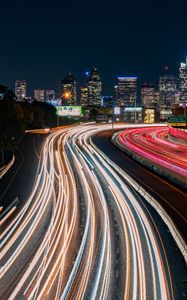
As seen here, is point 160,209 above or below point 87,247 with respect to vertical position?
above

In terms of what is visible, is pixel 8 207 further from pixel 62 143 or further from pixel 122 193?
pixel 62 143

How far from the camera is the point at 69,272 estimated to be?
69.2ft

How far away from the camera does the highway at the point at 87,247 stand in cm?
1933

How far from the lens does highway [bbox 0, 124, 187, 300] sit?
19.3m

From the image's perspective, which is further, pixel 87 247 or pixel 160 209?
pixel 160 209

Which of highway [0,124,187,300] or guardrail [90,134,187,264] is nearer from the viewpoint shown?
highway [0,124,187,300]

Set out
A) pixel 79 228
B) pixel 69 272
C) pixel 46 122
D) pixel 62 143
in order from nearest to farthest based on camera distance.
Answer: pixel 69 272
pixel 79 228
pixel 62 143
pixel 46 122

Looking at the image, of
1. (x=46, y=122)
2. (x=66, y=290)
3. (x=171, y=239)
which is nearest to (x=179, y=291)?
(x=66, y=290)

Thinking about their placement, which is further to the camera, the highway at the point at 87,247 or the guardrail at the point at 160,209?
the guardrail at the point at 160,209

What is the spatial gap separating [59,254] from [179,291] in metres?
7.44

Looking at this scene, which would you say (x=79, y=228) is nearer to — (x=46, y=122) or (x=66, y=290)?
(x=66, y=290)

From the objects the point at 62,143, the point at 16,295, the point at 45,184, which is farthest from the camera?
the point at 62,143

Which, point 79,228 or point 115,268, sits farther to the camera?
point 79,228

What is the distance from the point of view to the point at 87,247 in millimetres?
24719
